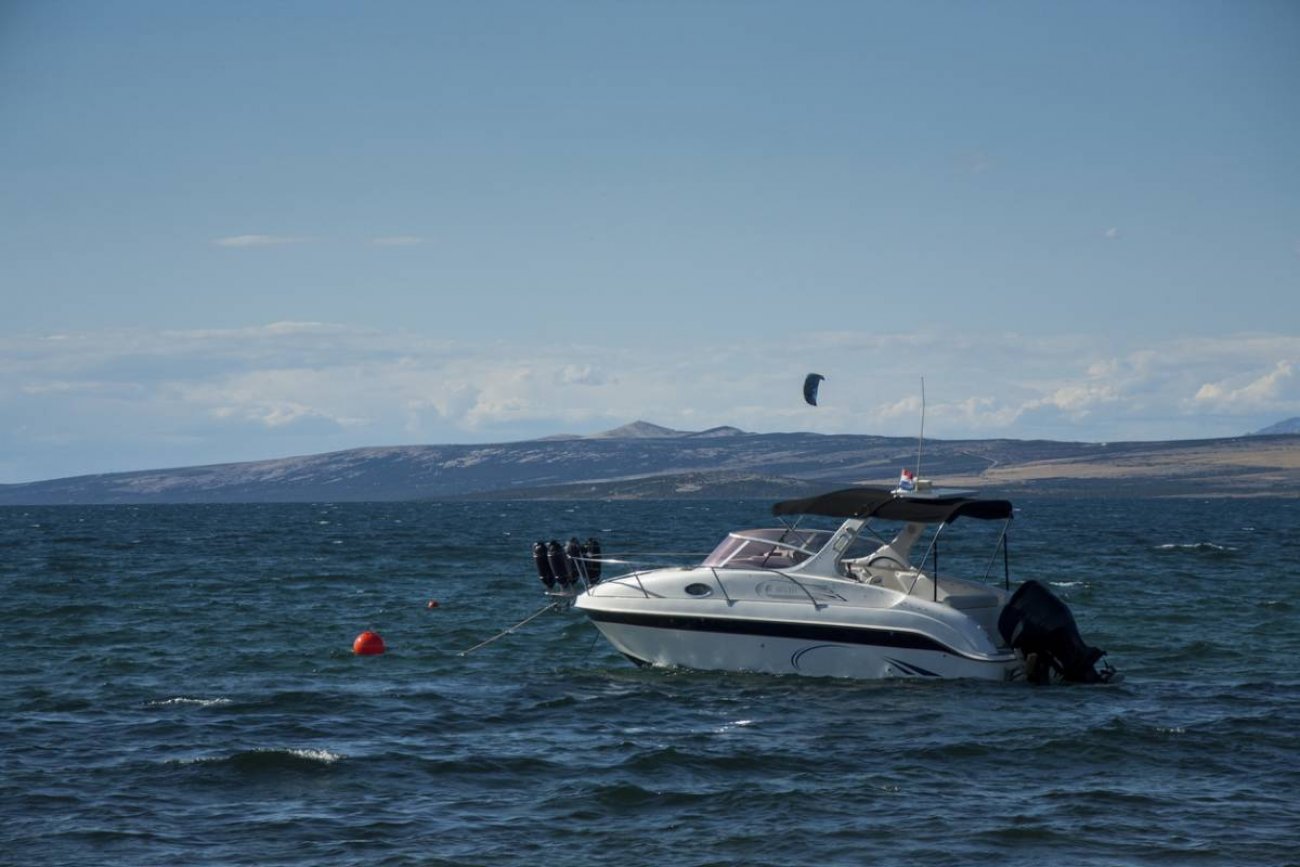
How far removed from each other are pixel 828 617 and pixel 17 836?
12.3 m

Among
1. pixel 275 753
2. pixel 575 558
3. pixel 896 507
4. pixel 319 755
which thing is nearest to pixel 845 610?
pixel 896 507

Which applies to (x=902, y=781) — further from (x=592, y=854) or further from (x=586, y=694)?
(x=586, y=694)

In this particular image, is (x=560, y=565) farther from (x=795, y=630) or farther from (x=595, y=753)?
(x=595, y=753)

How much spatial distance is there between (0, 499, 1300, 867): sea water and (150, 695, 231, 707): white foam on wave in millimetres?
111

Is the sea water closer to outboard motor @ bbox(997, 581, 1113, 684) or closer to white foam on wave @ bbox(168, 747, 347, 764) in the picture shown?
white foam on wave @ bbox(168, 747, 347, 764)

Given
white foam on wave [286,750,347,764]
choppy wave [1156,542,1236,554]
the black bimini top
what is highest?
the black bimini top

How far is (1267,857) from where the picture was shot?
14.2 m

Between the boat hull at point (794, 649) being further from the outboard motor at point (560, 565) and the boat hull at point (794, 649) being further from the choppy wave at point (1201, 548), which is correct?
the choppy wave at point (1201, 548)

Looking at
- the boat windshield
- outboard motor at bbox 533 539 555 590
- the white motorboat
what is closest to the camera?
the white motorboat

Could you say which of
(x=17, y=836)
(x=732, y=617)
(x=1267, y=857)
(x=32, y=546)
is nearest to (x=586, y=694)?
(x=732, y=617)

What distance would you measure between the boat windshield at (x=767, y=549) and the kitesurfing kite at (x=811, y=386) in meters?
2.60

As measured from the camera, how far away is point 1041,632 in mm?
23234

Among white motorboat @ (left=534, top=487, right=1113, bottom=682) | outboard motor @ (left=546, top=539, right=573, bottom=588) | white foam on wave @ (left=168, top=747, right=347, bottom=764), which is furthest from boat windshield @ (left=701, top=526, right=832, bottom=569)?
white foam on wave @ (left=168, top=747, right=347, bottom=764)

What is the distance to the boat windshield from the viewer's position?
24.2 m
